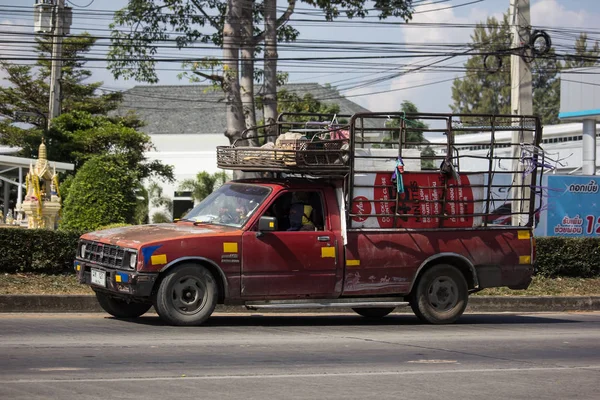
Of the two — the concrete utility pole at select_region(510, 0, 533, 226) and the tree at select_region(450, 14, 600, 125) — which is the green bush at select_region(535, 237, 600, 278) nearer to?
the concrete utility pole at select_region(510, 0, 533, 226)

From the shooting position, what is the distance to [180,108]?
6531cm

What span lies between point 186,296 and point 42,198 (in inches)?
535

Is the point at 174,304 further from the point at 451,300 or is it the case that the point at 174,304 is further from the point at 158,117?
the point at 158,117

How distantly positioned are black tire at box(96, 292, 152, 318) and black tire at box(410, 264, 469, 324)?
363 cm

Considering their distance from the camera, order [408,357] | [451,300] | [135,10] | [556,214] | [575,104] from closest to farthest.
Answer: [408,357] < [451,300] < [556,214] < [135,10] < [575,104]

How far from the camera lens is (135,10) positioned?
22656 mm

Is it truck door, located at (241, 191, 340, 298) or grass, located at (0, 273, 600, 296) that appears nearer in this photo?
truck door, located at (241, 191, 340, 298)

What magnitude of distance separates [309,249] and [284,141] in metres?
1.43

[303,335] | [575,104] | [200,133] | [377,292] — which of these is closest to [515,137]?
[377,292]

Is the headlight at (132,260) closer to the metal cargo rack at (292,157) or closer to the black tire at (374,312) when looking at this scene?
the metal cargo rack at (292,157)

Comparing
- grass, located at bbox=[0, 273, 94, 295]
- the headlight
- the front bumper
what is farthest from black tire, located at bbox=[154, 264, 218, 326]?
grass, located at bbox=[0, 273, 94, 295]

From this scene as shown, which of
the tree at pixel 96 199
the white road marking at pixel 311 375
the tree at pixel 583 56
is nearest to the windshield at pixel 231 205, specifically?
the white road marking at pixel 311 375

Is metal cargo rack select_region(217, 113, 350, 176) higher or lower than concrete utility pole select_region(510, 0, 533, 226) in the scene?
lower

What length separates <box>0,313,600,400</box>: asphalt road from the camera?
7.15m
